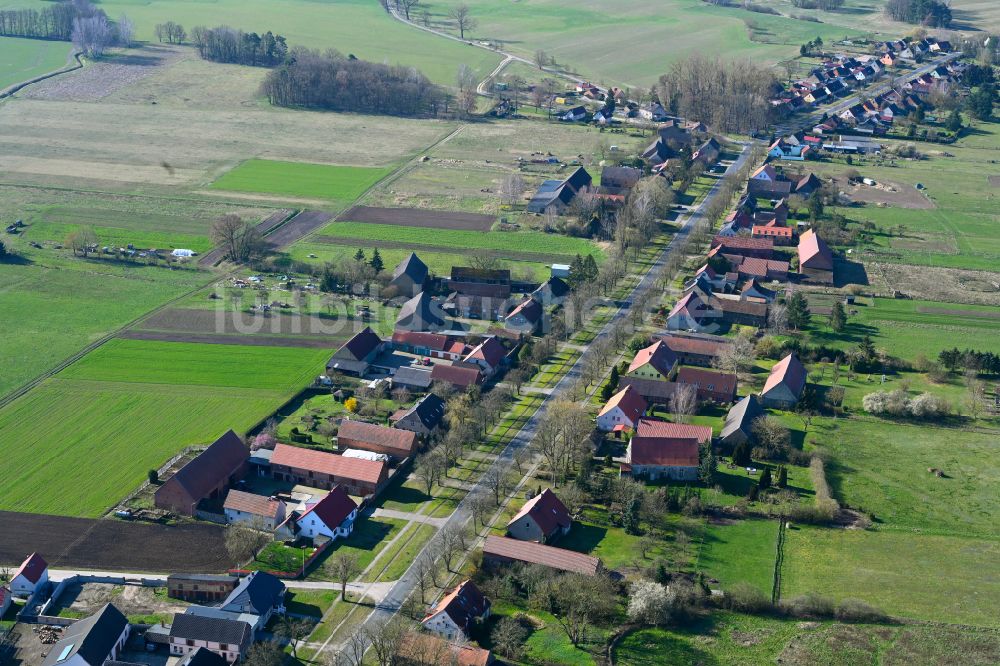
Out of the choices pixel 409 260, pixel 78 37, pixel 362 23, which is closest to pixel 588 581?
pixel 409 260

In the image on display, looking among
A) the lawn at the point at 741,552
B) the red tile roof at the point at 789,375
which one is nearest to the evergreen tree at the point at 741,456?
the lawn at the point at 741,552

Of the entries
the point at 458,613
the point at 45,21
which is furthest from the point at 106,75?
the point at 458,613

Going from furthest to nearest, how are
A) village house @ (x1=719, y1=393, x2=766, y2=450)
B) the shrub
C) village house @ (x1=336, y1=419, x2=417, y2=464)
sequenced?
1. village house @ (x1=719, y1=393, x2=766, y2=450)
2. village house @ (x1=336, y1=419, x2=417, y2=464)
3. the shrub

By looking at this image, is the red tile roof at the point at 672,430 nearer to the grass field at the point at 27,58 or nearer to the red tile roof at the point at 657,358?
the red tile roof at the point at 657,358

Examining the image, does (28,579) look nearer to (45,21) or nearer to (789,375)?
(789,375)

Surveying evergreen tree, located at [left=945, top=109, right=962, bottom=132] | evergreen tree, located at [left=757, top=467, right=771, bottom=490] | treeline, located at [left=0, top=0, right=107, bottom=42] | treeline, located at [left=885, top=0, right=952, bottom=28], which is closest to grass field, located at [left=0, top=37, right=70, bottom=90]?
treeline, located at [left=0, top=0, right=107, bottom=42]

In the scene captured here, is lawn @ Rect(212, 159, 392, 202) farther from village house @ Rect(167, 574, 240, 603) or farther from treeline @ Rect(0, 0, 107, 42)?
treeline @ Rect(0, 0, 107, 42)
